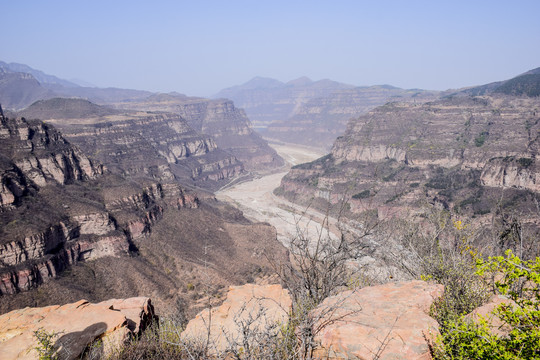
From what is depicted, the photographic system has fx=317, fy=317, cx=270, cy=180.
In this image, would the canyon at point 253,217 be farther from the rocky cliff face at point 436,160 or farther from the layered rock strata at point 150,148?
the layered rock strata at point 150,148

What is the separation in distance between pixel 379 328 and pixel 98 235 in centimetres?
5769

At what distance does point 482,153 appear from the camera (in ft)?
327

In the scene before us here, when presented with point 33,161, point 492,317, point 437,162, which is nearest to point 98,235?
point 33,161

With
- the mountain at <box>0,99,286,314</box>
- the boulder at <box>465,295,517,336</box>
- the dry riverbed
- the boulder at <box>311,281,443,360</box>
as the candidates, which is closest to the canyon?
the boulder at <box>311,281,443,360</box>

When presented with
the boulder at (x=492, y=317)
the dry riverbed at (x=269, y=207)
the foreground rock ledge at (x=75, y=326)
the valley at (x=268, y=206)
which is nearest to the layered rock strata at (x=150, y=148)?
the valley at (x=268, y=206)

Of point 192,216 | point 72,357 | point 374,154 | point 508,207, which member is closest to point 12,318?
point 72,357

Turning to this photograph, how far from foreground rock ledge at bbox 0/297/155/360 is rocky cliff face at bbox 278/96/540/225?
61.9 meters

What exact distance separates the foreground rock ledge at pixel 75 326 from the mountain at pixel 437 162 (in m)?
52.5

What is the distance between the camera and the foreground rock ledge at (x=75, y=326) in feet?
57.1

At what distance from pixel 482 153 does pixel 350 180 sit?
1749 inches

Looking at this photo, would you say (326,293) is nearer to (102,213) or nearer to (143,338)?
(143,338)

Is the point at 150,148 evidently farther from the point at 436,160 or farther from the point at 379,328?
the point at 379,328

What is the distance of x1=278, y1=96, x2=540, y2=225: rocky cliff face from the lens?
266 ft

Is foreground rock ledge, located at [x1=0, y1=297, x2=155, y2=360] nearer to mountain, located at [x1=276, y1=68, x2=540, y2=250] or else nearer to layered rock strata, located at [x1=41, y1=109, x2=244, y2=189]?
mountain, located at [x1=276, y1=68, x2=540, y2=250]
